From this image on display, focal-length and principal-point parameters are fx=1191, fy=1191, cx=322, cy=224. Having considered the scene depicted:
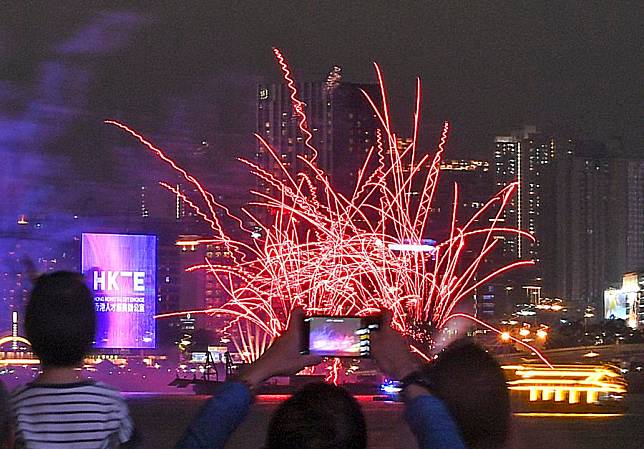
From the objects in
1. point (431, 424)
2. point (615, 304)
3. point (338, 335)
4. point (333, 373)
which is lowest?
point (615, 304)

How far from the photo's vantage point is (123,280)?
31.8m

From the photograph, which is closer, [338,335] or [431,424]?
[431,424]

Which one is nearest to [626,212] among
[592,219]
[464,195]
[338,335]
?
[592,219]

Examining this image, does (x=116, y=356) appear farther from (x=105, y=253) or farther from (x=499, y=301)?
(x=499, y=301)

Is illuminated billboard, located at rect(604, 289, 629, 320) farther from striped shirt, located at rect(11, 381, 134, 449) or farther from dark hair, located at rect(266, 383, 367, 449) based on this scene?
dark hair, located at rect(266, 383, 367, 449)

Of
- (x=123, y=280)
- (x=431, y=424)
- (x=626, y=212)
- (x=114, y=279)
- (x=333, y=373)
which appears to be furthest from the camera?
(x=626, y=212)

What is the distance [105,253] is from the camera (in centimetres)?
3153

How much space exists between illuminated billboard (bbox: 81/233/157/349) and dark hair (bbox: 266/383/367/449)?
1166 inches

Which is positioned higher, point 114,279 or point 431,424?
point 431,424

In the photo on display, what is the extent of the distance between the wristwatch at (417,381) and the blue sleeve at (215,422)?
0.30m

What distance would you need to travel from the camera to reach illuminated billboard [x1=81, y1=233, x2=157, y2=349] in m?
31.5

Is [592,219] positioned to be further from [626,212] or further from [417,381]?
[417,381]

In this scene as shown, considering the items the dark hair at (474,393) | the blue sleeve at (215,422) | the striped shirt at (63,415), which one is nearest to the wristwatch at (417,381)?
the dark hair at (474,393)

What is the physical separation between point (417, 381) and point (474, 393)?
0.89 ft
